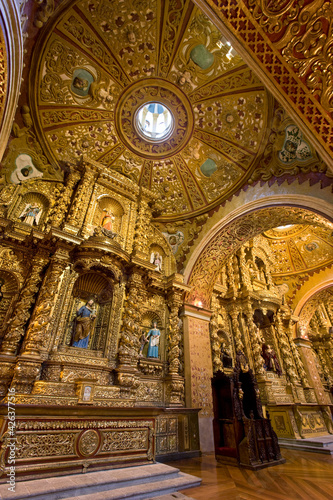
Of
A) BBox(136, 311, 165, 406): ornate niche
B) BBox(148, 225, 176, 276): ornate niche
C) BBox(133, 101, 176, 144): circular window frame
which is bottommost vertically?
BBox(136, 311, 165, 406): ornate niche

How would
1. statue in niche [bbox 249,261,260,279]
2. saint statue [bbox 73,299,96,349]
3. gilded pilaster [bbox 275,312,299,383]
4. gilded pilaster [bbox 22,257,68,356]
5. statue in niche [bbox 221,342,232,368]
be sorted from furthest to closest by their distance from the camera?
statue in niche [bbox 249,261,260,279]
gilded pilaster [bbox 275,312,299,383]
statue in niche [bbox 221,342,232,368]
saint statue [bbox 73,299,96,349]
gilded pilaster [bbox 22,257,68,356]

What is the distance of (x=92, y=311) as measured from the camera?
792 cm

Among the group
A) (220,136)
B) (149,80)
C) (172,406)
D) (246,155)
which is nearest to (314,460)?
(172,406)

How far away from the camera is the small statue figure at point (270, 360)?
37.7 feet

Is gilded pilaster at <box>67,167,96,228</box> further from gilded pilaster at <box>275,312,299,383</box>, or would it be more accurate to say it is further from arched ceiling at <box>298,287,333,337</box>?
arched ceiling at <box>298,287,333,337</box>

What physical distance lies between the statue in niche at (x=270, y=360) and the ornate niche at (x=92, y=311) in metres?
8.05

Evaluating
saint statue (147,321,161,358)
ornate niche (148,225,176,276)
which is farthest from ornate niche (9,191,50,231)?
saint statue (147,321,161,358)

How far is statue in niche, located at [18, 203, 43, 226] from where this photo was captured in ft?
26.0

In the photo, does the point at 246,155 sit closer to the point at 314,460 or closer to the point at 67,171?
the point at 67,171

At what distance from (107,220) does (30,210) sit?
2.61 m

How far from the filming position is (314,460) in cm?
636

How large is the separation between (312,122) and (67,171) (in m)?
8.29

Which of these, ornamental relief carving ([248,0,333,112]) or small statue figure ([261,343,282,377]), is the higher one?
ornamental relief carving ([248,0,333,112])

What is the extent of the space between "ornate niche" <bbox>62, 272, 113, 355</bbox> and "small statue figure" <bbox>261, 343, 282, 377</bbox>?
8054 millimetres
